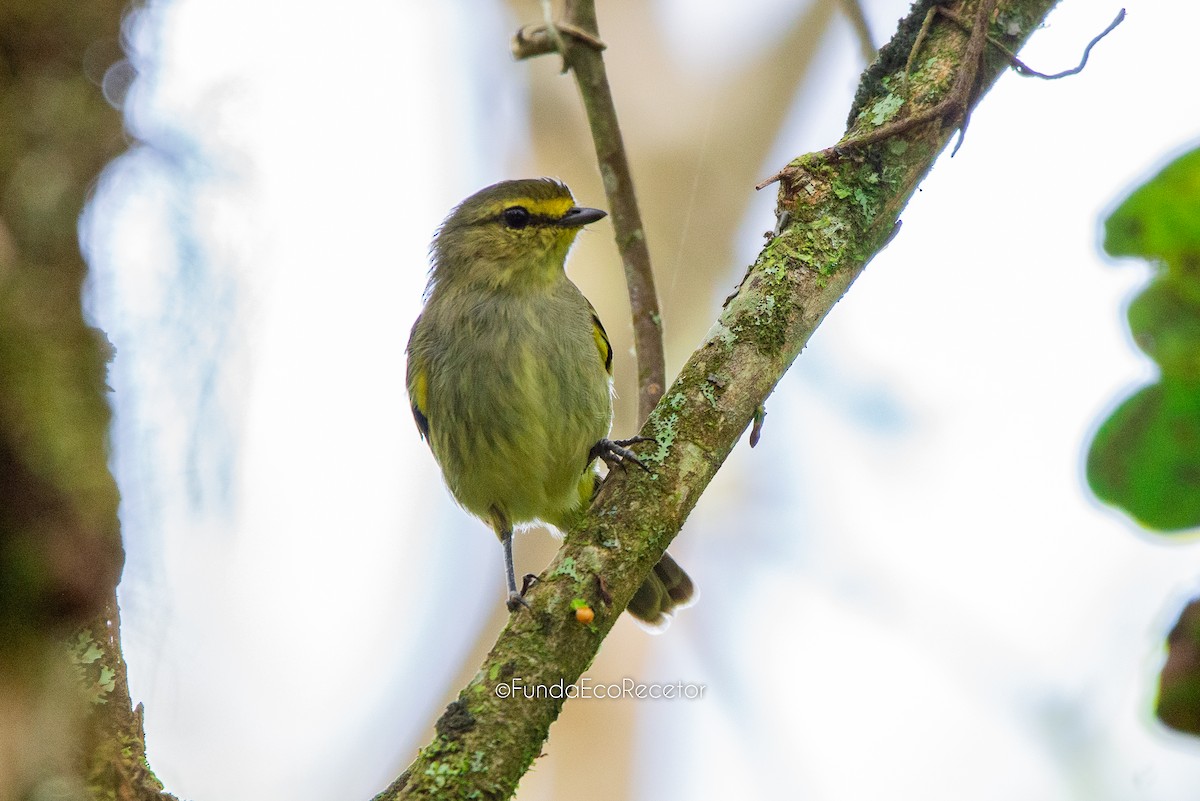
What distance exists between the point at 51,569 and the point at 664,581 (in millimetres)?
3691

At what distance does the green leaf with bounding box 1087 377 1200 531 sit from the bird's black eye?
10.9ft

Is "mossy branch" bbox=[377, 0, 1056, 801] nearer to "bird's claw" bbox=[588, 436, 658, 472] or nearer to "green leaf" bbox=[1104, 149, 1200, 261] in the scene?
"bird's claw" bbox=[588, 436, 658, 472]

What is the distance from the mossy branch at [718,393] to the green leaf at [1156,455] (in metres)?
1.22

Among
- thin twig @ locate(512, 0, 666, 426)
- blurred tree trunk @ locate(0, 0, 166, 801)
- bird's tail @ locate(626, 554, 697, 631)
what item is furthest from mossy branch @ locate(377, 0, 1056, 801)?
bird's tail @ locate(626, 554, 697, 631)

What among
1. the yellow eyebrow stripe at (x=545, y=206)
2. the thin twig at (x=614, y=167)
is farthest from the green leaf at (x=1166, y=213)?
the yellow eyebrow stripe at (x=545, y=206)

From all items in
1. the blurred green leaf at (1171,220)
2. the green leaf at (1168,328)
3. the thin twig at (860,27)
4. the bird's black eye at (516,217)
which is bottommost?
the green leaf at (1168,328)

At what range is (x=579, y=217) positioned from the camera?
4555mm

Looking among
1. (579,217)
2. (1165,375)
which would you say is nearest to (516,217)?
(579,217)

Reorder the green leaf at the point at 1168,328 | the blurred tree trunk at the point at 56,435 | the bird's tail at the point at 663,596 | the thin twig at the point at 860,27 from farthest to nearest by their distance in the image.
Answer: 1. the bird's tail at the point at 663,596
2. the thin twig at the point at 860,27
3. the green leaf at the point at 1168,328
4. the blurred tree trunk at the point at 56,435

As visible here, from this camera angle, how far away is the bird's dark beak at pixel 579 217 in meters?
4.49

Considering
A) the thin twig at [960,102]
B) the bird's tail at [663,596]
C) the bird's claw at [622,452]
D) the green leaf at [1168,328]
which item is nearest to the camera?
the green leaf at [1168,328]

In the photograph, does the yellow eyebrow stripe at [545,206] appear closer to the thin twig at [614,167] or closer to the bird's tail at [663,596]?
the thin twig at [614,167]

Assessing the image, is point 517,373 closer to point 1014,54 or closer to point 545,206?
point 545,206

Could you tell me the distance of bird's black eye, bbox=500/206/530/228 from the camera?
4664 millimetres
